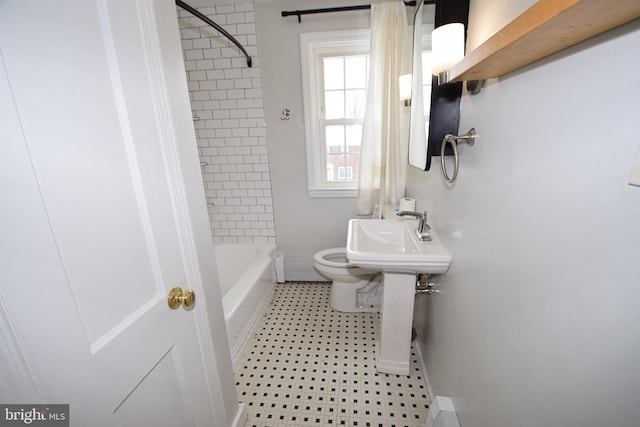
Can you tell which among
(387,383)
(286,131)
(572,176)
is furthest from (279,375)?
(286,131)

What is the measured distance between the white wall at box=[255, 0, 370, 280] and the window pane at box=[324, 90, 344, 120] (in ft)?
0.78

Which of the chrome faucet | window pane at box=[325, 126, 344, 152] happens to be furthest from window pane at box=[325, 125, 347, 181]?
the chrome faucet

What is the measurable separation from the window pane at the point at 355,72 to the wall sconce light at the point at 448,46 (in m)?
1.31

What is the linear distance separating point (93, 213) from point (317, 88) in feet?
6.77

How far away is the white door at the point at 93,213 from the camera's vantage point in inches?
17.6

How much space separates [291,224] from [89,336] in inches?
79.8

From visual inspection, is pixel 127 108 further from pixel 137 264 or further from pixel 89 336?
pixel 89 336

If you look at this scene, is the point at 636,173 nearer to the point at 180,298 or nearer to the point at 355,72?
the point at 180,298

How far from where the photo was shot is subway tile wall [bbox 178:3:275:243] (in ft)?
7.04

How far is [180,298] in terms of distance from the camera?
824 mm

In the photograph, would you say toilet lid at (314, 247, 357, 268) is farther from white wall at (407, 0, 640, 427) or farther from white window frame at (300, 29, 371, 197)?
white wall at (407, 0, 640, 427)

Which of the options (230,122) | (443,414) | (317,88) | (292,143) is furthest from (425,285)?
(230,122)

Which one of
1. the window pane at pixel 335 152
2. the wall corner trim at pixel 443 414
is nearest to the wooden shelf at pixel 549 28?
the wall corner trim at pixel 443 414

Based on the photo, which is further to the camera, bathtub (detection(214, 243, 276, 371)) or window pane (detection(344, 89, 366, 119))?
window pane (detection(344, 89, 366, 119))
